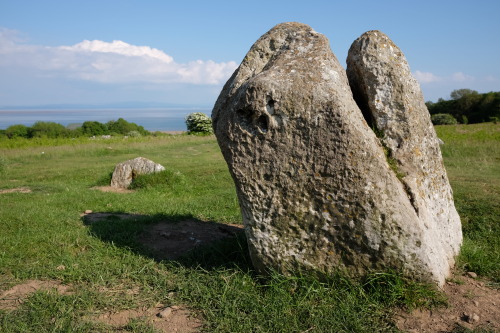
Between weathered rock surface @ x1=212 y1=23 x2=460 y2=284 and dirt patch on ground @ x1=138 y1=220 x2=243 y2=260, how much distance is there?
68.2 inches

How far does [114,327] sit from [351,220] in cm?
273

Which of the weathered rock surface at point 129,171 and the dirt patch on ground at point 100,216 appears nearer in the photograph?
the dirt patch on ground at point 100,216

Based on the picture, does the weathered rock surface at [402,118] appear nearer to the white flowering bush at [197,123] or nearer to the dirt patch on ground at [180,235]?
the dirt patch on ground at [180,235]

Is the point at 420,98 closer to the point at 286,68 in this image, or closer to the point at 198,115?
the point at 286,68

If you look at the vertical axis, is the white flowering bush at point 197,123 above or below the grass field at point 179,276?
above

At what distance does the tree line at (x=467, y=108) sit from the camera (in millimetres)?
36969

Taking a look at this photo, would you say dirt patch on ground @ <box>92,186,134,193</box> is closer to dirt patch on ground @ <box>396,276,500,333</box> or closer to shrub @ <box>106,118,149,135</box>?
dirt patch on ground @ <box>396,276,500,333</box>

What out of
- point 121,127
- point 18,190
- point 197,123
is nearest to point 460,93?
point 197,123

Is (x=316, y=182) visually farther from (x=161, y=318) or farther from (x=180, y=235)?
(x=180, y=235)

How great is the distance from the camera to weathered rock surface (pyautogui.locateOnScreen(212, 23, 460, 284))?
A: 176 inches

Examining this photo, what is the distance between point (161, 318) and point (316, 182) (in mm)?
2238

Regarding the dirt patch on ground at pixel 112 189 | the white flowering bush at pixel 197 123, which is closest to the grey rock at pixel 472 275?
the dirt patch on ground at pixel 112 189

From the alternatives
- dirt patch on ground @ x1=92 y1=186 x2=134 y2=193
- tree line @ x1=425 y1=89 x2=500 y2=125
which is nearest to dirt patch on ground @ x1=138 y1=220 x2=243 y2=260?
dirt patch on ground @ x1=92 y1=186 x2=134 y2=193

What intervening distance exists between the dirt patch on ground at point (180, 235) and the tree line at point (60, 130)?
3606 centimetres
